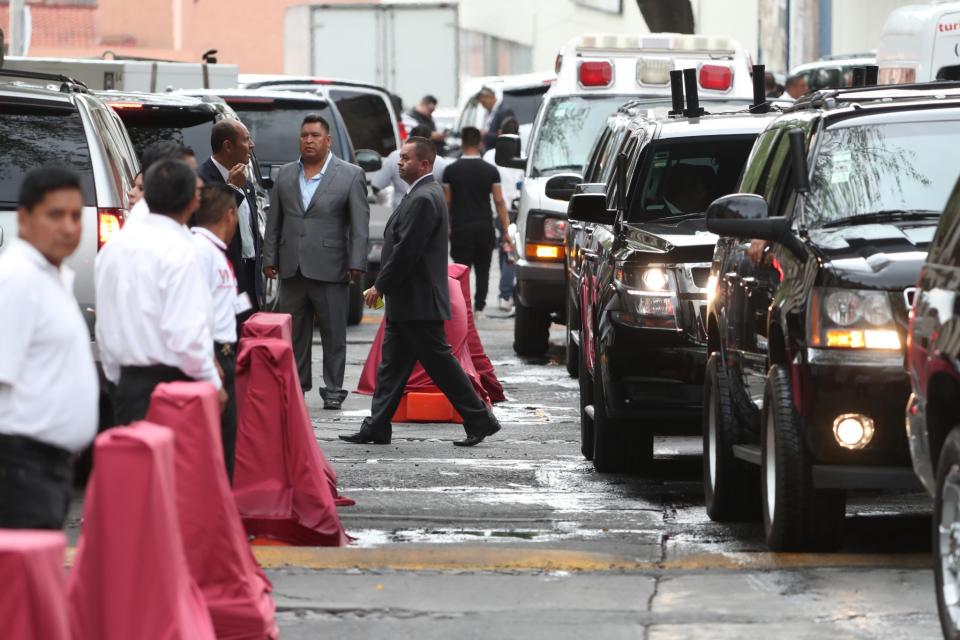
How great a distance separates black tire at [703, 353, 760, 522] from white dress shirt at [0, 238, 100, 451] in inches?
169

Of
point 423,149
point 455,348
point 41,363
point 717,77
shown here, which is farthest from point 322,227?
point 41,363

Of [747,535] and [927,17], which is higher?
[927,17]

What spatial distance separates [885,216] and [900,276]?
0.85 metres

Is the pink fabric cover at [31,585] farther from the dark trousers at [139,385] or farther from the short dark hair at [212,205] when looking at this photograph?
the short dark hair at [212,205]

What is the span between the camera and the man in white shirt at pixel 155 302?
7109mm

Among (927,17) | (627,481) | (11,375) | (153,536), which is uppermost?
(927,17)

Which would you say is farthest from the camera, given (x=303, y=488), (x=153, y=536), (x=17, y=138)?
(x=17, y=138)

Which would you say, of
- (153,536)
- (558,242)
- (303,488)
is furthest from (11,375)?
(558,242)

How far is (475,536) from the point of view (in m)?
9.38

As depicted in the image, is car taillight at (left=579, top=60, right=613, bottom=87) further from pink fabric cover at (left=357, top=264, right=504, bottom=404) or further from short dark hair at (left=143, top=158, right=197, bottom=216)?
short dark hair at (left=143, top=158, right=197, bottom=216)

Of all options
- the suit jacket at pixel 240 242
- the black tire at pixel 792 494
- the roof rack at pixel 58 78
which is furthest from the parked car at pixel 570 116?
the black tire at pixel 792 494

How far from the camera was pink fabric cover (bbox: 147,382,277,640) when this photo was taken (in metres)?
6.50

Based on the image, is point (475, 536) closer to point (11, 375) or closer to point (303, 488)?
point (303, 488)

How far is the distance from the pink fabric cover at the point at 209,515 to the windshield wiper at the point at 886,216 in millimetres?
3344
